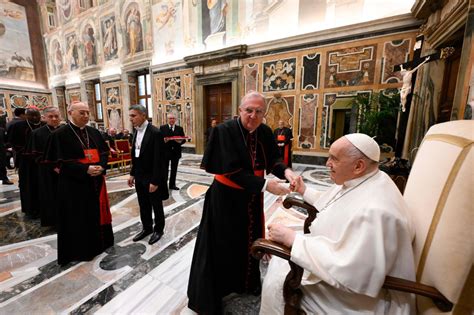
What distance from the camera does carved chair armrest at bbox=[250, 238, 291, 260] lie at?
1.12 meters

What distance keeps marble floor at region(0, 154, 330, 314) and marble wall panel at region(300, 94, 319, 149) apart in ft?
14.9

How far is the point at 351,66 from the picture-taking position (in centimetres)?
681

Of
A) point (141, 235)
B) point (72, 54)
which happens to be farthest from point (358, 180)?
point (72, 54)

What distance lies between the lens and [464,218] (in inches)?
32.3

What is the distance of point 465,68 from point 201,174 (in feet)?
19.5

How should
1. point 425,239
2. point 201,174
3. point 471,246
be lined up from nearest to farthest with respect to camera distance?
point 471,246, point 425,239, point 201,174

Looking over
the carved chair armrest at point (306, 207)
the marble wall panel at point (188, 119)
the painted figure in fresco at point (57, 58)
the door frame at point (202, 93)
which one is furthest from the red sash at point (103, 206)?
the painted figure in fresco at point (57, 58)

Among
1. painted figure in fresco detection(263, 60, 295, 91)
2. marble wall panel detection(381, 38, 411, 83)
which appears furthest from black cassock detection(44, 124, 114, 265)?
marble wall panel detection(381, 38, 411, 83)

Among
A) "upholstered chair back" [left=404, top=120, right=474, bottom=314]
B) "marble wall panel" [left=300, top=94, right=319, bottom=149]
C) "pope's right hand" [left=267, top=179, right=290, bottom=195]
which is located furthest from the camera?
"marble wall panel" [left=300, top=94, right=319, bottom=149]

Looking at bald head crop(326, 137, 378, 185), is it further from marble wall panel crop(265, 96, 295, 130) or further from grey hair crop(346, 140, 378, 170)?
marble wall panel crop(265, 96, 295, 130)

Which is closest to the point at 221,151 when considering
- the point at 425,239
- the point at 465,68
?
the point at 425,239

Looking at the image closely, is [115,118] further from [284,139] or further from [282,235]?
[282,235]

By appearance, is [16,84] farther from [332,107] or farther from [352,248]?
[352,248]

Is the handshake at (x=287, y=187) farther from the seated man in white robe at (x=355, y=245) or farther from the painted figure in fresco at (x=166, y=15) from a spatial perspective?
the painted figure in fresco at (x=166, y=15)
